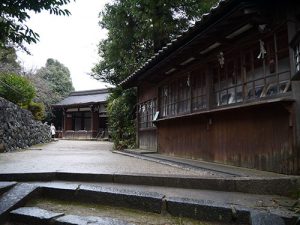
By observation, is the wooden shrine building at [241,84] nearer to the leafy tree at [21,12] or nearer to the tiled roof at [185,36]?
the tiled roof at [185,36]

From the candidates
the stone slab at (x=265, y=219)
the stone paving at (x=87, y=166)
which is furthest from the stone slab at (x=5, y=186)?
the stone slab at (x=265, y=219)

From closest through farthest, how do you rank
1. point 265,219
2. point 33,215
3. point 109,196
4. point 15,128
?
point 265,219, point 33,215, point 109,196, point 15,128

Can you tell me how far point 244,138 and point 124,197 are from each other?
3162 millimetres

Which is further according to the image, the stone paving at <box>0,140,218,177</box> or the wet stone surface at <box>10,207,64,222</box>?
the stone paving at <box>0,140,218,177</box>

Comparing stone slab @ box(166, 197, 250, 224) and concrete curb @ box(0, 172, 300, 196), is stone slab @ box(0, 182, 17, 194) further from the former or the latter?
stone slab @ box(166, 197, 250, 224)

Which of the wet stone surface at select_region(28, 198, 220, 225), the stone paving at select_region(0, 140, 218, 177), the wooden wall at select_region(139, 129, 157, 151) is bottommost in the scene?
the wet stone surface at select_region(28, 198, 220, 225)

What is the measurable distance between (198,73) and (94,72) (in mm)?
15783

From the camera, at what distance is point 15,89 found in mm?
16625

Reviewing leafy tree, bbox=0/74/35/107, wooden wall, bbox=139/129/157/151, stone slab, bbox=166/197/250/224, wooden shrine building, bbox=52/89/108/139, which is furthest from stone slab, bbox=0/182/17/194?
wooden shrine building, bbox=52/89/108/139

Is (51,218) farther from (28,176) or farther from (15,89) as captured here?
(15,89)

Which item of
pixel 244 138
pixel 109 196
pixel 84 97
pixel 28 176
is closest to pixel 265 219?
pixel 109 196

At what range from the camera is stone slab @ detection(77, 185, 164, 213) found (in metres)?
4.51

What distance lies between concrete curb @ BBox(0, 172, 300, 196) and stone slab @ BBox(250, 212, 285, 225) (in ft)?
4.05

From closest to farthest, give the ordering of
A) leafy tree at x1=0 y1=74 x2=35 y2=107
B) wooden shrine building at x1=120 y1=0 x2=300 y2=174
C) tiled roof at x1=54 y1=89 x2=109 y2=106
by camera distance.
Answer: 1. wooden shrine building at x1=120 y1=0 x2=300 y2=174
2. leafy tree at x1=0 y1=74 x2=35 y2=107
3. tiled roof at x1=54 y1=89 x2=109 y2=106
